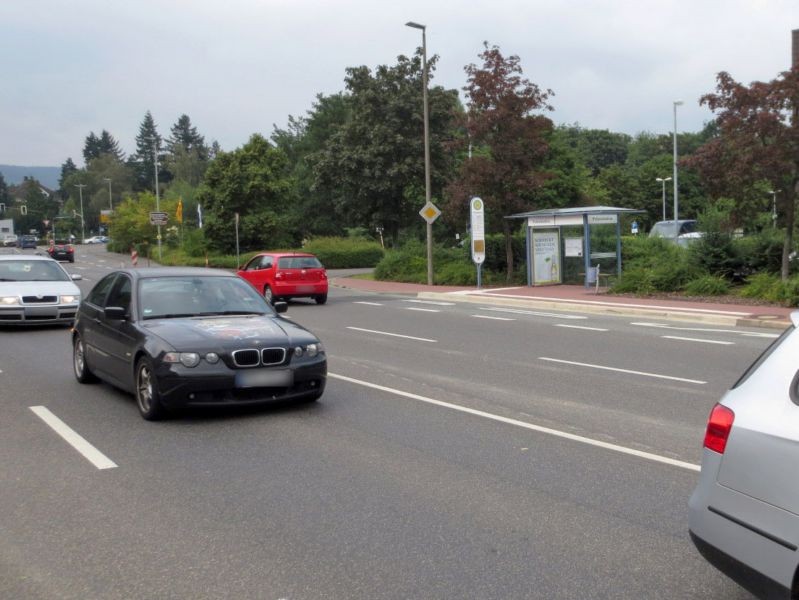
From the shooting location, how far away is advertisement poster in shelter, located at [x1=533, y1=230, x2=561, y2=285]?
28109 millimetres

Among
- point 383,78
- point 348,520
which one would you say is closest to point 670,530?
point 348,520

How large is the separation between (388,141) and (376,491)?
41568 millimetres

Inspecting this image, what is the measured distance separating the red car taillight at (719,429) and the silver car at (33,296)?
15238 millimetres

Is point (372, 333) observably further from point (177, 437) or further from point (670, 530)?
point (670, 530)

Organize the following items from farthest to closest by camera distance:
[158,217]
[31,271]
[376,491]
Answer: [158,217], [31,271], [376,491]

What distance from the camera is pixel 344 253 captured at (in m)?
49.2

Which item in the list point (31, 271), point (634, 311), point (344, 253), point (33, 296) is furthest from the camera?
point (344, 253)

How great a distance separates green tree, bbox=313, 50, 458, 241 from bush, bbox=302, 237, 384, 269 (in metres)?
2.08

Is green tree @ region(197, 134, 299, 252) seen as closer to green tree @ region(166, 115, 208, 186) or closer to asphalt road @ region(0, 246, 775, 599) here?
asphalt road @ region(0, 246, 775, 599)

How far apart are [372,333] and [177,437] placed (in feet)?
29.7

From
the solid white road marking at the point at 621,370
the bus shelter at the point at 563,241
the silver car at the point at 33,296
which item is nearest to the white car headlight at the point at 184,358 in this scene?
the solid white road marking at the point at 621,370

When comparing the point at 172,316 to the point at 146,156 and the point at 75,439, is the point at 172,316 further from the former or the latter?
the point at 146,156

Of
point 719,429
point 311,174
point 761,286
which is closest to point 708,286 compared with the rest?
point 761,286

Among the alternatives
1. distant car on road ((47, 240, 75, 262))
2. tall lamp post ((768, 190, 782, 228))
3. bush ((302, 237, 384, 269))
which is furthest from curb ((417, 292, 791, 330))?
distant car on road ((47, 240, 75, 262))
